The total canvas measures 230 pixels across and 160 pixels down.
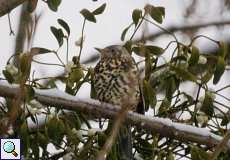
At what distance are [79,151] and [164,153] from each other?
319mm

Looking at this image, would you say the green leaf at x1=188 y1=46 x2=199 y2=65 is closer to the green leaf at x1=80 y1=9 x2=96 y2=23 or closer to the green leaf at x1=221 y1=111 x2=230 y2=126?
the green leaf at x1=221 y1=111 x2=230 y2=126

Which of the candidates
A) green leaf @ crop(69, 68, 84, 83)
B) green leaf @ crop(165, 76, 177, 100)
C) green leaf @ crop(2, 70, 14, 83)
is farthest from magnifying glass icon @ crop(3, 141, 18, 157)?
green leaf @ crop(165, 76, 177, 100)

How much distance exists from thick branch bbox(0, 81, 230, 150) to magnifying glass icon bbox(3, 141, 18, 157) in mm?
162

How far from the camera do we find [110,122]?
2.59 m

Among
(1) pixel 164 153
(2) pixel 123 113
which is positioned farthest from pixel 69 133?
(2) pixel 123 113

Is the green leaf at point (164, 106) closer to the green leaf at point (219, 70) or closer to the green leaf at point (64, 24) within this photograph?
the green leaf at point (219, 70)

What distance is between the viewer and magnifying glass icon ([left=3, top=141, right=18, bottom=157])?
2.09 metres

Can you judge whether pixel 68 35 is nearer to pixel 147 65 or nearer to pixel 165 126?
pixel 147 65

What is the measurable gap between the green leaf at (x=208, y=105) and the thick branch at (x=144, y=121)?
0.24 meters

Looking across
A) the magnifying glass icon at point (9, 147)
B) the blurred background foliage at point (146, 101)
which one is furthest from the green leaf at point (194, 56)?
the magnifying glass icon at point (9, 147)

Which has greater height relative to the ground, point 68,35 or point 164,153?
point 68,35

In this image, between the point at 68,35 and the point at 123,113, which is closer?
the point at 123,113

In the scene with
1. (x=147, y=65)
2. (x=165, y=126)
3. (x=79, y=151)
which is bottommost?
(x=79, y=151)

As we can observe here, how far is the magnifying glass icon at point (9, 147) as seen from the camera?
2090mm
